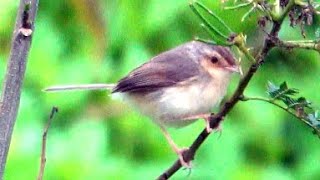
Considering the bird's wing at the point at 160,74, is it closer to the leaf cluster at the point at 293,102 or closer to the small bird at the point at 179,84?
the small bird at the point at 179,84

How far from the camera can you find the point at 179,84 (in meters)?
1.67

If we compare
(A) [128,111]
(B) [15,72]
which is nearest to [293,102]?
(B) [15,72]

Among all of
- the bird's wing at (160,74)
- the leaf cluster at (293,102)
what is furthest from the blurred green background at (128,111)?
the leaf cluster at (293,102)

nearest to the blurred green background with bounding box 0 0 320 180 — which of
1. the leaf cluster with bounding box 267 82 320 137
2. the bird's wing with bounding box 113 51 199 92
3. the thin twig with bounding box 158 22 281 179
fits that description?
the bird's wing with bounding box 113 51 199 92

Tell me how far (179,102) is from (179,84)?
7cm

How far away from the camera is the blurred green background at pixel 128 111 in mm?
2223

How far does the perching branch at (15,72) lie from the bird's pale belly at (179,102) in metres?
0.59

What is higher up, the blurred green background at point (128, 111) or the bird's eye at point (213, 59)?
the bird's eye at point (213, 59)

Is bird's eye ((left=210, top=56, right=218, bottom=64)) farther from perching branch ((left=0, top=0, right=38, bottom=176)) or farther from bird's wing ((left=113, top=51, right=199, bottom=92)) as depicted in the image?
perching branch ((left=0, top=0, right=38, bottom=176))

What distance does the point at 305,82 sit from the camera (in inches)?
96.3

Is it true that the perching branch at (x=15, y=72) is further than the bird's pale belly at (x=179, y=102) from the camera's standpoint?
No

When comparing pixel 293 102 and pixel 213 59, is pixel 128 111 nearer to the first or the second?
pixel 213 59

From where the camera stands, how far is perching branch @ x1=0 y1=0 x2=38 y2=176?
913mm

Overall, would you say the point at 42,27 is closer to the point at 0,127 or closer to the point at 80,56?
the point at 80,56
